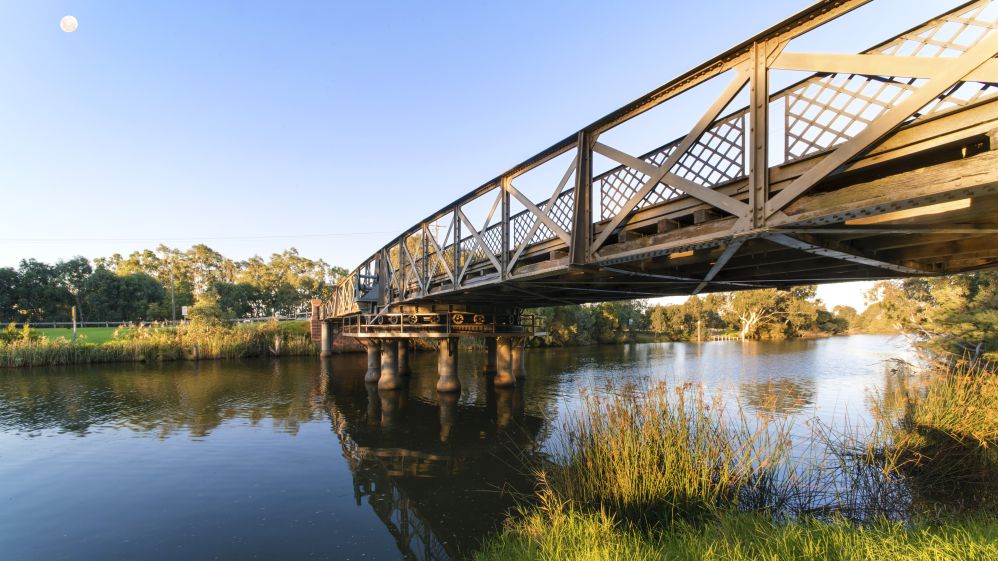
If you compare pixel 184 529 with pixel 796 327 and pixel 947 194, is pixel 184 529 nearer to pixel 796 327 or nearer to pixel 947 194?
pixel 947 194

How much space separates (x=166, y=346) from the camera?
38.2 metres

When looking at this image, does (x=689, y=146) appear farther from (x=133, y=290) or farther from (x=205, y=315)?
(x=133, y=290)

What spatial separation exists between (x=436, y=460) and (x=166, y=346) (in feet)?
126

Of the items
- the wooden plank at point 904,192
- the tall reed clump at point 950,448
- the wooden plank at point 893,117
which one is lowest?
the tall reed clump at point 950,448

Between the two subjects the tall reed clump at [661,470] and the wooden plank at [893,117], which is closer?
the wooden plank at [893,117]

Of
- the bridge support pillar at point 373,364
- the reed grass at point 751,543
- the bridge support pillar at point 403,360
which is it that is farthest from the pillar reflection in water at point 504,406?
the reed grass at point 751,543

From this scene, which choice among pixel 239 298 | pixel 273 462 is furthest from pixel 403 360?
pixel 239 298

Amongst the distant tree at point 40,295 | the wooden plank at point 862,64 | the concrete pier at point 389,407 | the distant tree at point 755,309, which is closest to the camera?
the wooden plank at point 862,64

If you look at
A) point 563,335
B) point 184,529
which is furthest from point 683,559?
point 563,335

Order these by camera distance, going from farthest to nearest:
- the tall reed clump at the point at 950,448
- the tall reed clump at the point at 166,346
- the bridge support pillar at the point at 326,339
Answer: the bridge support pillar at the point at 326,339 < the tall reed clump at the point at 166,346 < the tall reed clump at the point at 950,448

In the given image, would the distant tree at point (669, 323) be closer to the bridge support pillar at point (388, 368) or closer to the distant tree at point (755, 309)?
the distant tree at point (755, 309)

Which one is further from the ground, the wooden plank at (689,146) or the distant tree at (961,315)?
the wooden plank at (689,146)

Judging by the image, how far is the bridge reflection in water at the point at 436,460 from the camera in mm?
8258

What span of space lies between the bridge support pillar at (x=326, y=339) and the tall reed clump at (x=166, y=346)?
2.25m
